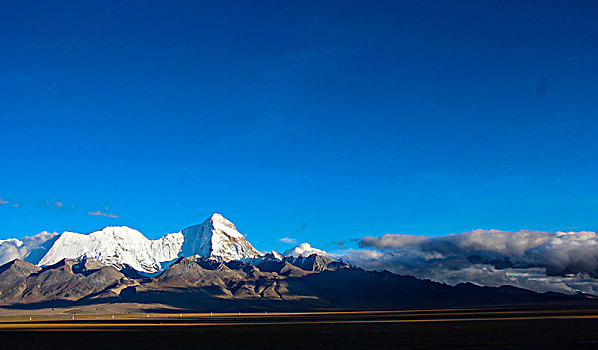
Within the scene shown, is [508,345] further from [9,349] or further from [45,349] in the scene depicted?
[9,349]

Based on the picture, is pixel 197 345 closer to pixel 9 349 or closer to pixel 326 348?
pixel 326 348

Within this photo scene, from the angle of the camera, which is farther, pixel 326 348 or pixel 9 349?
pixel 9 349

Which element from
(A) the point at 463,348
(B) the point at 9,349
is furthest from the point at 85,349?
(A) the point at 463,348

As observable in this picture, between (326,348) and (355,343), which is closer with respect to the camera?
(326,348)

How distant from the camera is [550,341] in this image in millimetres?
77750

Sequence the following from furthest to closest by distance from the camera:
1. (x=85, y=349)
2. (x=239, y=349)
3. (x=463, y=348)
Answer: (x=85, y=349)
(x=239, y=349)
(x=463, y=348)

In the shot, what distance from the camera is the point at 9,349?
275 feet

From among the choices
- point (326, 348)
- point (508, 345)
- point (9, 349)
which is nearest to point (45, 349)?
point (9, 349)

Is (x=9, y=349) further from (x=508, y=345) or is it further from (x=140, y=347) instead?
(x=508, y=345)

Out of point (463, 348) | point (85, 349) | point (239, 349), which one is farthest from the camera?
point (85, 349)

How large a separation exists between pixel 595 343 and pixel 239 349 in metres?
50.0

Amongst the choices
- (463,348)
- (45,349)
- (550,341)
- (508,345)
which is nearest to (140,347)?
(45,349)

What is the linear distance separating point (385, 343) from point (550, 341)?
2464 cm

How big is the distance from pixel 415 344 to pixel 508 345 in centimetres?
1303
